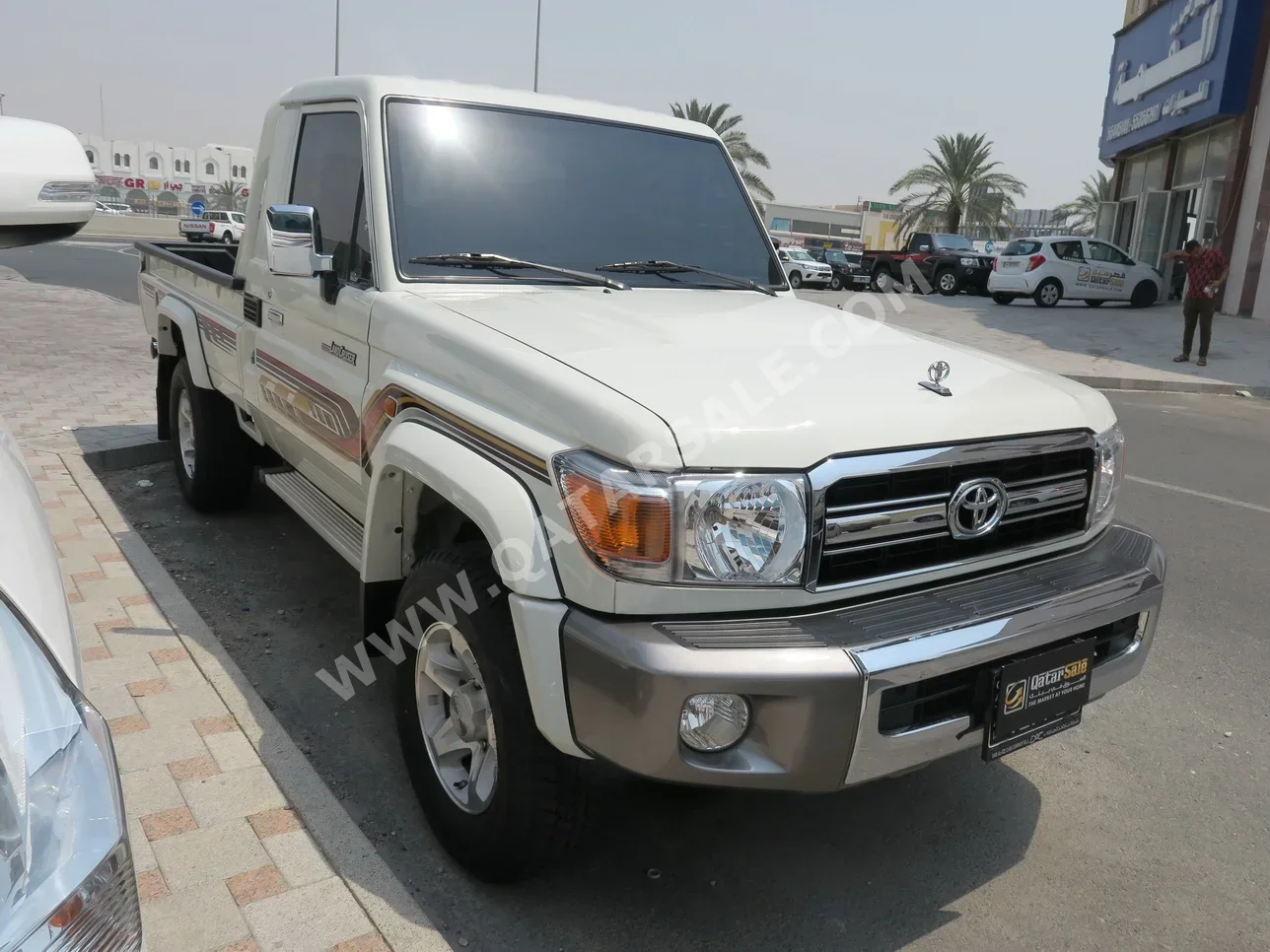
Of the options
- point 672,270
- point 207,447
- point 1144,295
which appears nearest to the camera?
point 672,270

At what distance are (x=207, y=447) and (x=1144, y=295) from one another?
21887 millimetres

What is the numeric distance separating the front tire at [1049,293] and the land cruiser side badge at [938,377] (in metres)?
21.4

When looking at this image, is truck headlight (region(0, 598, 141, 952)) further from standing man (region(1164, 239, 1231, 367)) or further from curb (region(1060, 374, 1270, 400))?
standing man (region(1164, 239, 1231, 367))

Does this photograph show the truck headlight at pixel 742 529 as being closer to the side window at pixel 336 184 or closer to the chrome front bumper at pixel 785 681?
the chrome front bumper at pixel 785 681

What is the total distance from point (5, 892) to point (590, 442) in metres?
1.35

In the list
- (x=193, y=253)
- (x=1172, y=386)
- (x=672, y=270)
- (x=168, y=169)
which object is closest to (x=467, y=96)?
(x=672, y=270)

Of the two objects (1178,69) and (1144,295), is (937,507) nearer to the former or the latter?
(1144,295)

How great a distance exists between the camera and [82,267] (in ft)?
77.7

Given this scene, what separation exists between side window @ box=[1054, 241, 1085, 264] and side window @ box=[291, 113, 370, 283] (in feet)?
68.8

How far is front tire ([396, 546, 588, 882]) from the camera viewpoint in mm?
2395

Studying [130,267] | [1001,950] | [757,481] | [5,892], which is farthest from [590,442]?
[130,267]

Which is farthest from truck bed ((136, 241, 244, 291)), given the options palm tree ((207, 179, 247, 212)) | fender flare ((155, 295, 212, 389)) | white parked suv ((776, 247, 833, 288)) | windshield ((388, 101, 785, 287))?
palm tree ((207, 179, 247, 212))

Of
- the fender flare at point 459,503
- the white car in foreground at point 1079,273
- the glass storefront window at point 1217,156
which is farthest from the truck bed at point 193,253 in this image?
the glass storefront window at point 1217,156

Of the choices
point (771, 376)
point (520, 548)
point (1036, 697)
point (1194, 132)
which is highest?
point (1194, 132)
